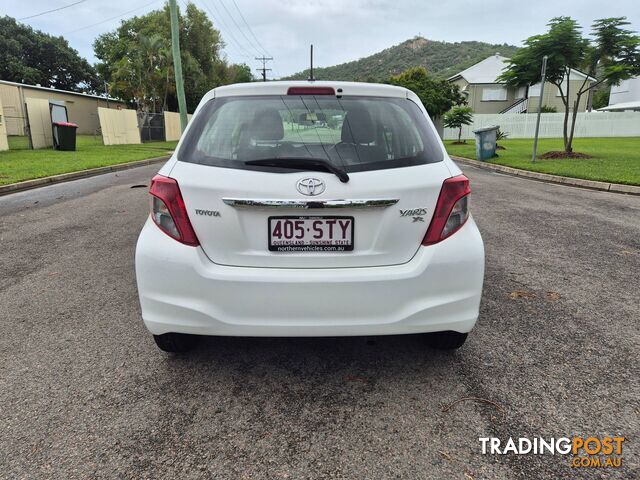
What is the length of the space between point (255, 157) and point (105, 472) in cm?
153

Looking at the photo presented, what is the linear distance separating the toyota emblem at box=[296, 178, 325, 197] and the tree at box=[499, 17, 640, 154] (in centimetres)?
1537

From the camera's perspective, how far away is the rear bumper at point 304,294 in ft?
7.43

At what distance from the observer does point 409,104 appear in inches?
109

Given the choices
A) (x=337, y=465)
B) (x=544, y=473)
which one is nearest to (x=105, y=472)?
(x=337, y=465)

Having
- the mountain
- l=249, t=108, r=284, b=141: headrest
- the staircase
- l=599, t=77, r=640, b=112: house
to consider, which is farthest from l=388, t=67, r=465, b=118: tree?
the mountain

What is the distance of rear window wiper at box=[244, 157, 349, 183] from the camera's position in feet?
7.62

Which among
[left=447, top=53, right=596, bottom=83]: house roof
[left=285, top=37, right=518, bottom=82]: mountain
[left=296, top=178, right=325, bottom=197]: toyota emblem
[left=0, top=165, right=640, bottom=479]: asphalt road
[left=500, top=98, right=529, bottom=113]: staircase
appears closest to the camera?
[left=0, top=165, right=640, bottom=479]: asphalt road

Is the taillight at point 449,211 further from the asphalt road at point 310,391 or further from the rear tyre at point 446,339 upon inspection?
the asphalt road at point 310,391

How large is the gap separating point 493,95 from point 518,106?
2917 millimetres

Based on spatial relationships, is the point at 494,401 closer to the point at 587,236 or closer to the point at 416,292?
the point at 416,292

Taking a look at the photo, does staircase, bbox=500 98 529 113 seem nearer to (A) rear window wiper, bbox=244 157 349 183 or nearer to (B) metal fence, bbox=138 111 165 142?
(B) metal fence, bbox=138 111 165 142

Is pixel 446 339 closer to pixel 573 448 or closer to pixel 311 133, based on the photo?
pixel 573 448

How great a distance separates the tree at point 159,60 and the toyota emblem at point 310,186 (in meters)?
39.3

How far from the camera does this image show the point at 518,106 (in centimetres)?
4750
